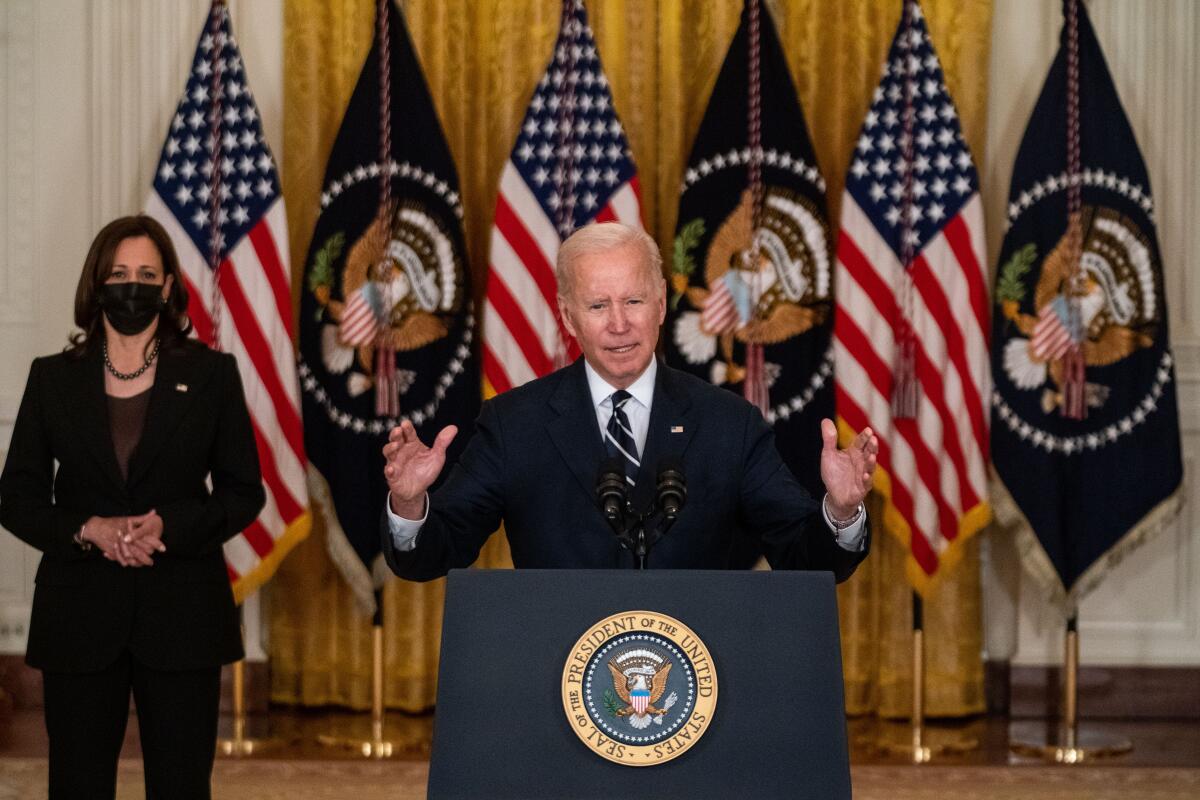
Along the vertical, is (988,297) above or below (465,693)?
above

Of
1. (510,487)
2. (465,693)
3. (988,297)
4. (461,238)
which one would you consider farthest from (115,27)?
(465,693)

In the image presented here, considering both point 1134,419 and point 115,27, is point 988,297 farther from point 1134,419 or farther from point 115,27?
point 115,27

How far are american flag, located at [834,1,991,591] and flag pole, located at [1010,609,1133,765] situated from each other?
61cm

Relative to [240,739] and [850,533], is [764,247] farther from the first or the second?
[850,533]

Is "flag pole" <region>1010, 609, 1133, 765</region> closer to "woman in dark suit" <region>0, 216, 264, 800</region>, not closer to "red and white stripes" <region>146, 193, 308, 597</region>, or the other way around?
"red and white stripes" <region>146, 193, 308, 597</region>

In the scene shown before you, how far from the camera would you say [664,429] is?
8.43 ft

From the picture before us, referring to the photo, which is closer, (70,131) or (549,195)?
(549,195)

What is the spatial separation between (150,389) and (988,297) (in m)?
3.41

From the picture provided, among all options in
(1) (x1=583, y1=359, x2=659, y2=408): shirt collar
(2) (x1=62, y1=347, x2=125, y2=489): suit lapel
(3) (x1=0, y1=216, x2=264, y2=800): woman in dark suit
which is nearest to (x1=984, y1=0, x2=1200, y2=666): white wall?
(3) (x1=0, y1=216, x2=264, y2=800): woman in dark suit

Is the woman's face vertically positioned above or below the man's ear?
above

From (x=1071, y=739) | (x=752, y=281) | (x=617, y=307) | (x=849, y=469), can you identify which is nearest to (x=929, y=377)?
(x=752, y=281)

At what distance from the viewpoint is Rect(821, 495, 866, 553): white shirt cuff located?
232 cm

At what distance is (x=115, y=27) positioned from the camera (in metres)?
6.08

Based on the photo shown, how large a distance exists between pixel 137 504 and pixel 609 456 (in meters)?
1.60
